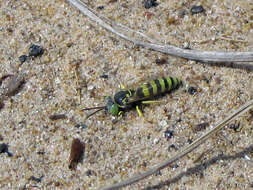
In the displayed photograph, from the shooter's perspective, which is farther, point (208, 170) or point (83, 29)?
point (83, 29)

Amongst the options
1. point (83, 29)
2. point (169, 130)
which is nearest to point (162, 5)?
point (83, 29)

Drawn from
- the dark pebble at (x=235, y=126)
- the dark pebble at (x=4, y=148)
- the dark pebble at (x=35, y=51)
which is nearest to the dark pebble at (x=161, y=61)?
the dark pebble at (x=235, y=126)

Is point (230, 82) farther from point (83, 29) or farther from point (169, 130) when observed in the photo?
point (83, 29)

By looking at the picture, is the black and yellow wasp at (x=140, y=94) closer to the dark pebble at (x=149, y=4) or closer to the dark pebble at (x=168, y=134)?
the dark pebble at (x=168, y=134)

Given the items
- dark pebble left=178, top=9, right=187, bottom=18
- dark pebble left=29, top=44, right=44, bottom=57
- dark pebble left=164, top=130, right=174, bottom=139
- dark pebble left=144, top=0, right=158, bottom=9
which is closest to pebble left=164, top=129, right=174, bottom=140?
dark pebble left=164, top=130, right=174, bottom=139

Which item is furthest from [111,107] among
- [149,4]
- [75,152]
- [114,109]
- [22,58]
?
[149,4]

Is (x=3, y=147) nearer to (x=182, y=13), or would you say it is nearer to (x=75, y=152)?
(x=75, y=152)

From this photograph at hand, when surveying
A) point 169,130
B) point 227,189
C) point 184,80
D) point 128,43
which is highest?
point 128,43

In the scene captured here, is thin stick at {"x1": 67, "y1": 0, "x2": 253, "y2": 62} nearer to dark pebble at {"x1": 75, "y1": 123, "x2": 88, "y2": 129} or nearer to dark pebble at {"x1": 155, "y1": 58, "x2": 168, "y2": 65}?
dark pebble at {"x1": 155, "y1": 58, "x2": 168, "y2": 65}
